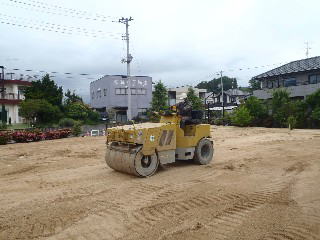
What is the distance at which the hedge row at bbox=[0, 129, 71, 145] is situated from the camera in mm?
18106

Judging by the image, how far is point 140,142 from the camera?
8.26 m

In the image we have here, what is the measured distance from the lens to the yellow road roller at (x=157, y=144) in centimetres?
831

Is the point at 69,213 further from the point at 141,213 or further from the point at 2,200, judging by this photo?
the point at 2,200

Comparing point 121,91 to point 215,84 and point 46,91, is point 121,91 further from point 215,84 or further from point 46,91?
point 215,84

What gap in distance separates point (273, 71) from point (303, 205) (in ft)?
102

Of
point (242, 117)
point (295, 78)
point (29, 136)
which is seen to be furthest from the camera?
point (295, 78)

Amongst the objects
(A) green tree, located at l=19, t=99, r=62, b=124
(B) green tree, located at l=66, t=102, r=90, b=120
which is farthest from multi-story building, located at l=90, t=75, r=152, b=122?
(A) green tree, located at l=19, t=99, r=62, b=124

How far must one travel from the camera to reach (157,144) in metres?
8.62

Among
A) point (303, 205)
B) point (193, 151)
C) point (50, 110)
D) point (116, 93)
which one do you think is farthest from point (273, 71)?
point (303, 205)

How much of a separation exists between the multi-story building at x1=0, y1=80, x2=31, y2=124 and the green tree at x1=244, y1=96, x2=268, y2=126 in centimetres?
2548

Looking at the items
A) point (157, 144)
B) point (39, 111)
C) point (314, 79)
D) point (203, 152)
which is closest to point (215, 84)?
point (314, 79)

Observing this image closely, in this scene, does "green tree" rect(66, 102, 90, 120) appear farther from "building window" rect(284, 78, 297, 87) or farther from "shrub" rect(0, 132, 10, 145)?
"building window" rect(284, 78, 297, 87)

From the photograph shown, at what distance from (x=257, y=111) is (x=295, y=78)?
6.95 meters

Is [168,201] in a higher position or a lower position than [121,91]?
lower
